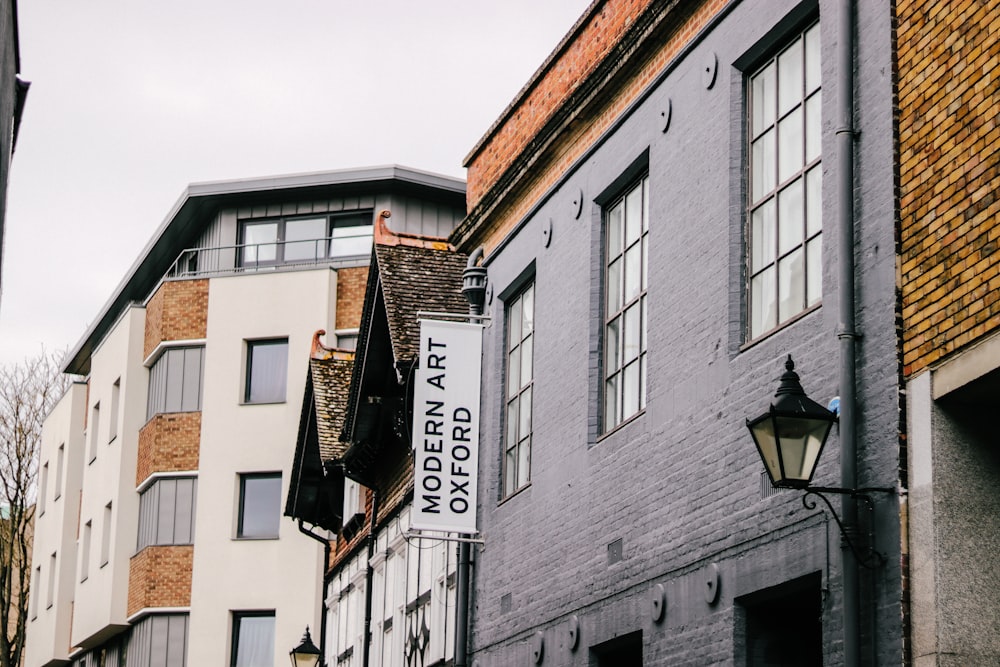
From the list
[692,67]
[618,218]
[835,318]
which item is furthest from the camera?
[618,218]

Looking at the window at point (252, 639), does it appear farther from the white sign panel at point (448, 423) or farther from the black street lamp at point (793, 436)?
the black street lamp at point (793, 436)

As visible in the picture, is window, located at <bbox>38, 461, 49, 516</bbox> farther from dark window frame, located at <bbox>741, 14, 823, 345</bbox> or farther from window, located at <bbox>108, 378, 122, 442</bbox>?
dark window frame, located at <bbox>741, 14, 823, 345</bbox>

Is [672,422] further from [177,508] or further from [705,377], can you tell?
[177,508]

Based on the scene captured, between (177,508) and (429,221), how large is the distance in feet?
28.8

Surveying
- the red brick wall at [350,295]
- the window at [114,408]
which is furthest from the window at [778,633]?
the window at [114,408]

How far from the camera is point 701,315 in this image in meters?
12.1

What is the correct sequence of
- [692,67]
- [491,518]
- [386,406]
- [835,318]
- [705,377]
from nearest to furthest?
1. [835,318]
2. [705,377]
3. [692,67]
4. [491,518]
5. [386,406]

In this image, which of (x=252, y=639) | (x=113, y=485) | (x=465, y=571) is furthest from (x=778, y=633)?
(x=113, y=485)

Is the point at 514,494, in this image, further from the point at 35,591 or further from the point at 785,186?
the point at 35,591

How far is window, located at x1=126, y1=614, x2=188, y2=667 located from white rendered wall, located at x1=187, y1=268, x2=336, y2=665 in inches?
12.3

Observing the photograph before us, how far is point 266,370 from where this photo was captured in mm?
39688

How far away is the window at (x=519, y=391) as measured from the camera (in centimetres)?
1628

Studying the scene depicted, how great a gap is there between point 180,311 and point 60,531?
37.8 ft

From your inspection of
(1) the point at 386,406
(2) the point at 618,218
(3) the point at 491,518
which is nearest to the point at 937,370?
(2) the point at 618,218
